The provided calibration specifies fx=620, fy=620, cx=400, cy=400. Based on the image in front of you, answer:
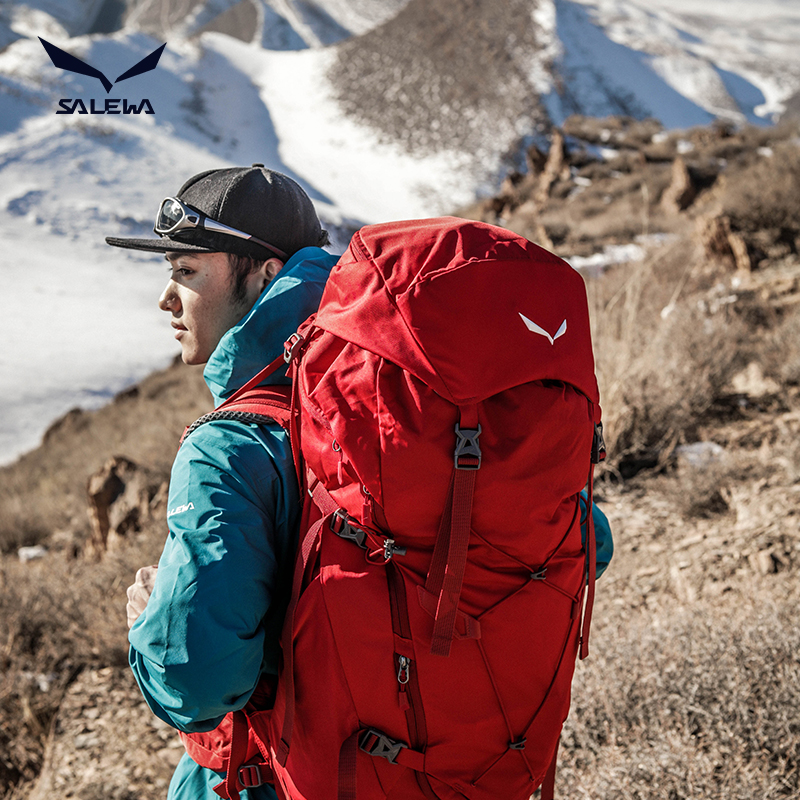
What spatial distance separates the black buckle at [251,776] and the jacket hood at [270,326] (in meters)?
0.65

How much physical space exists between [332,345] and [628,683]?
5.36 feet

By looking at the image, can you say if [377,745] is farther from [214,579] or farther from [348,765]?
[214,579]

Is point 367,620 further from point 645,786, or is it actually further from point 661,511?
point 661,511

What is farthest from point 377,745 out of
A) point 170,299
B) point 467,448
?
point 170,299

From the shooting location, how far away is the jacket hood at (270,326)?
3.59ft

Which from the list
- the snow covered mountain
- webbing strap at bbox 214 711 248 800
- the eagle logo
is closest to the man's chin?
webbing strap at bbox 214 711 248 800

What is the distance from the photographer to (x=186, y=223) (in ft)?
3.90

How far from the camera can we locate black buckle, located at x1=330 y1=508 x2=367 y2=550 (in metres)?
0.90

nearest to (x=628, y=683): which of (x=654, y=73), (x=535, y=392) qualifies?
(x=535, y=392)

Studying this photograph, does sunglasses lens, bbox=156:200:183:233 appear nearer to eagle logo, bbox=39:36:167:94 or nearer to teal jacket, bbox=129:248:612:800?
teal jacket, bbox=129:248:612:800

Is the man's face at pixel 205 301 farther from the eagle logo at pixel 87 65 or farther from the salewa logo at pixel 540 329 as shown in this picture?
the eagle logo at pixel 87 65

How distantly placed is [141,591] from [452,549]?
583 mm

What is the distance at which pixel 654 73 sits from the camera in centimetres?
4356

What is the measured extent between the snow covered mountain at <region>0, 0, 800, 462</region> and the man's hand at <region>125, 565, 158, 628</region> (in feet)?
40.1
